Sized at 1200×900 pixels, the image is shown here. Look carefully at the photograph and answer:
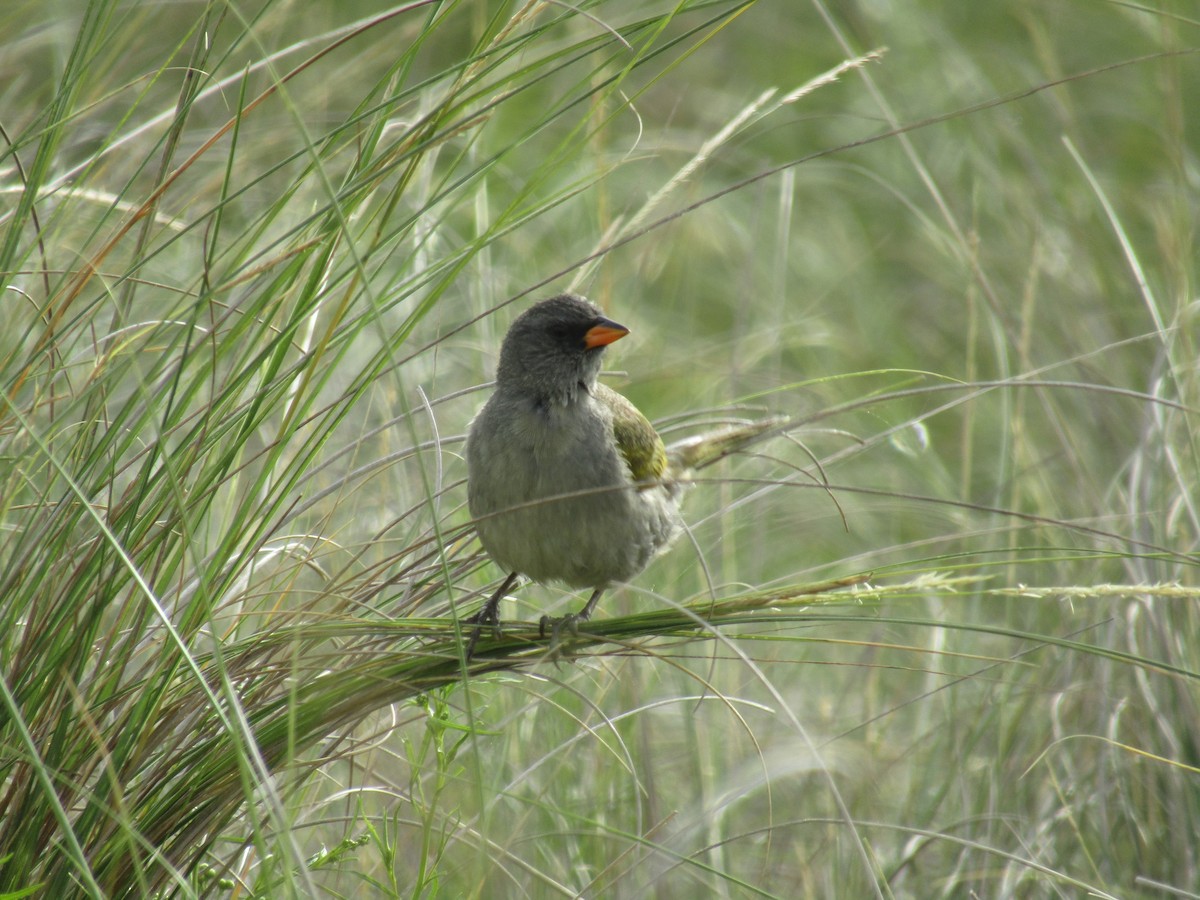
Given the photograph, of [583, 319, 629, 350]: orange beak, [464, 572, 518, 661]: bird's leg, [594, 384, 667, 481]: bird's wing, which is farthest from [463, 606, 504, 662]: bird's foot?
[583, 319, 629, 350]: orange beak

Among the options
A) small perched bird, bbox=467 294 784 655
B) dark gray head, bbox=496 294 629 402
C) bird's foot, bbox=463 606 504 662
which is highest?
dark gray head, bbox=496 294 629 402

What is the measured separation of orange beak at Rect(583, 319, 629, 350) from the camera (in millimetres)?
3828

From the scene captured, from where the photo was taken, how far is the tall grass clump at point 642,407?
2533 mm

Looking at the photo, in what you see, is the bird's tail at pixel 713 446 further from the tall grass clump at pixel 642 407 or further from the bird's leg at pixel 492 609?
the bird's leg at pixel 492 609

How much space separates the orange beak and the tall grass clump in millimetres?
275

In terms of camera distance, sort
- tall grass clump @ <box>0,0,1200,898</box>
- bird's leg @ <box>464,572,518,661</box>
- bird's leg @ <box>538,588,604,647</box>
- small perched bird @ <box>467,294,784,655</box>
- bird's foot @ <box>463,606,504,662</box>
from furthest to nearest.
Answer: bird's leg @ <box>464,572,518,661</box>
small perched bird @ <box>467,294,784,655</box>
bird's foot @ <box>463,606,504,662</box>
bird's leg @ <box>538,588,604,647</box>
tall grass clump @ <box>0,0,1200,898</box>

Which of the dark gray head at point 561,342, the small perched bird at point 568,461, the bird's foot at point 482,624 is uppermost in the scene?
the dark gray head at point 561,342

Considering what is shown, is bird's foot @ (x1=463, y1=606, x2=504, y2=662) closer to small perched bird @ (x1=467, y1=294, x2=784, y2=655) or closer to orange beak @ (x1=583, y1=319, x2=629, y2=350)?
small perched bird @ (x1=467, y1=294, x2=784, y2=655)

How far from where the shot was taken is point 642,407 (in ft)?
22.4

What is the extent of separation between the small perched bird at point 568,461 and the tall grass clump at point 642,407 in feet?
0.62

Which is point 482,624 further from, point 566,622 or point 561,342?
point 561,342

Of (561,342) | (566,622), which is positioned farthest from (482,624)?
(561,342)

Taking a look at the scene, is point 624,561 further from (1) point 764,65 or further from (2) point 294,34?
(1) point 764,65

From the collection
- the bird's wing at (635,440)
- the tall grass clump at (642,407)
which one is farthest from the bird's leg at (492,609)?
the bird's wing at (635,440)
